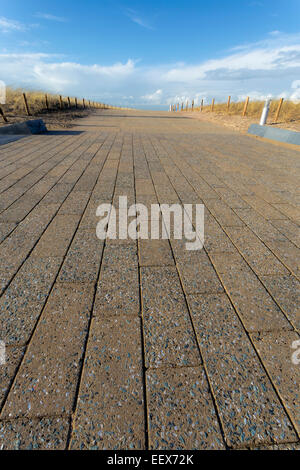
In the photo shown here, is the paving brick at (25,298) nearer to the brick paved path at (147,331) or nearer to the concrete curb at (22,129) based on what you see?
the brick paved path at (147,331)

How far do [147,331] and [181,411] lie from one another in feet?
1.87

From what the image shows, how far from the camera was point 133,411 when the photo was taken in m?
1.33

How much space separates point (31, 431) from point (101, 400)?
0.38 m

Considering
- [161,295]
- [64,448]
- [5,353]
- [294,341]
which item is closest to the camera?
[64,448]

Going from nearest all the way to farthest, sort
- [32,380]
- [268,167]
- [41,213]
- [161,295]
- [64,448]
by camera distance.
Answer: [64,448] → [32,380] → [161,295] → [41,213] → [268,167]

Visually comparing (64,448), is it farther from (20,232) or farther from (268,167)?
(268,167)

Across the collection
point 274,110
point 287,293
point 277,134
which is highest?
point 274,110

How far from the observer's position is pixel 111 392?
4.63 ft

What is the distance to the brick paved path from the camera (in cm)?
128

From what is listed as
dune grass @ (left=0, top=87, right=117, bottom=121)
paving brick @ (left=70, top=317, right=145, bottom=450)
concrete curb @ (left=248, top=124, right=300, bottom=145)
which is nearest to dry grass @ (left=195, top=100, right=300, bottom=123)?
concrete curb @ (left=248, top=124, right=300, bottom=145)

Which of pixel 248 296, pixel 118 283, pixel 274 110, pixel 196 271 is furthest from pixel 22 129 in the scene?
pixel 274 110

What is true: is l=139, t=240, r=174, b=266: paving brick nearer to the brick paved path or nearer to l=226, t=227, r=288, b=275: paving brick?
the brick paved path

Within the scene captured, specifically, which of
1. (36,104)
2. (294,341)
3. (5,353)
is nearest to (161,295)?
(294,341)

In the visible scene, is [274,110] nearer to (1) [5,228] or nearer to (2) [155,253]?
(2) [155,253]
